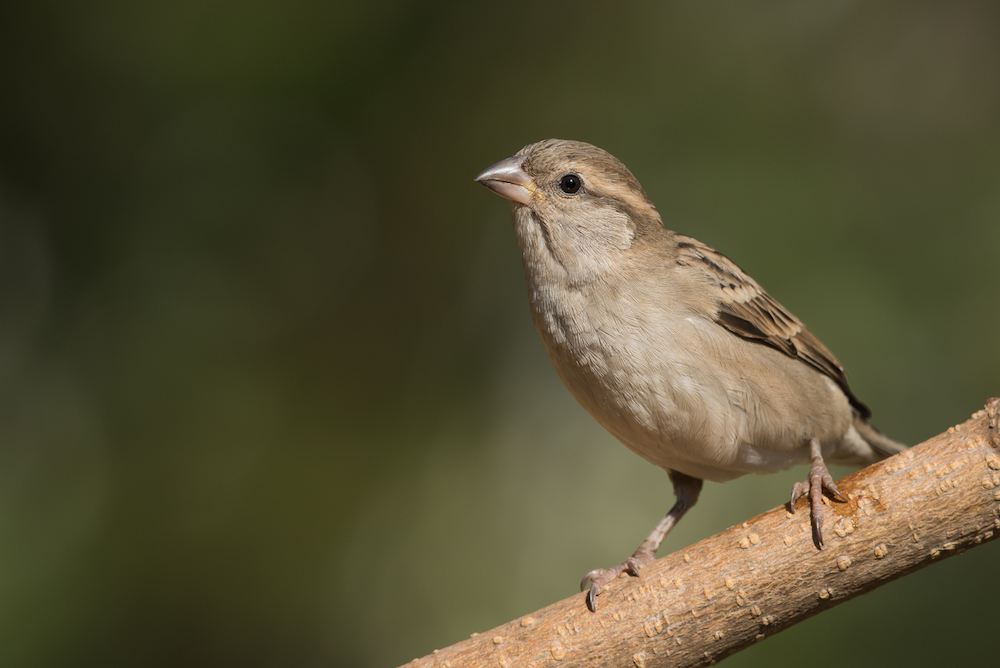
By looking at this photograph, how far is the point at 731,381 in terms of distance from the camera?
300 cm

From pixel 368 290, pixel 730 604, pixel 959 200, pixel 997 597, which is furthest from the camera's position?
pixel 368 290

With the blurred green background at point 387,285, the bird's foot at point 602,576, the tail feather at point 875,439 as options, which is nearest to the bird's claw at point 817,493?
the bird's foot at point 602,576

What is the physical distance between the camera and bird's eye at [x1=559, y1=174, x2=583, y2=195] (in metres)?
3.19

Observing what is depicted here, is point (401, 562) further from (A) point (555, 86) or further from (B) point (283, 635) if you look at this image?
(A) point (555, 86)

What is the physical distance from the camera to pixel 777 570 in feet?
8.14

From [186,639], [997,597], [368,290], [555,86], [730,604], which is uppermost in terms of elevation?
[555,86]

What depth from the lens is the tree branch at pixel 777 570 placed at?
2.39m

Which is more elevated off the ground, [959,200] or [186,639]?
[959,200]

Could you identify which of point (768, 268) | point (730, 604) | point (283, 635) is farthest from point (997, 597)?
point (283, 635)

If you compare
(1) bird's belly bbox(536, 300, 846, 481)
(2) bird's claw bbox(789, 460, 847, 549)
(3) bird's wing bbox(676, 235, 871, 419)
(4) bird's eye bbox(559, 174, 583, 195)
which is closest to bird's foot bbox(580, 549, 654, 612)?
(1) bird's belly bbox(536, 300, 846, 481)

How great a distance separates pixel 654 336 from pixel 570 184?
79 cm

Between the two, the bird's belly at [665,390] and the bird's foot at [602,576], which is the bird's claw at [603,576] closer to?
the bird's foot at [602,576]

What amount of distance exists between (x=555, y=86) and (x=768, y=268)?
7.06ft

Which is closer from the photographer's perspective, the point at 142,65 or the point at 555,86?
the point at 142,65
